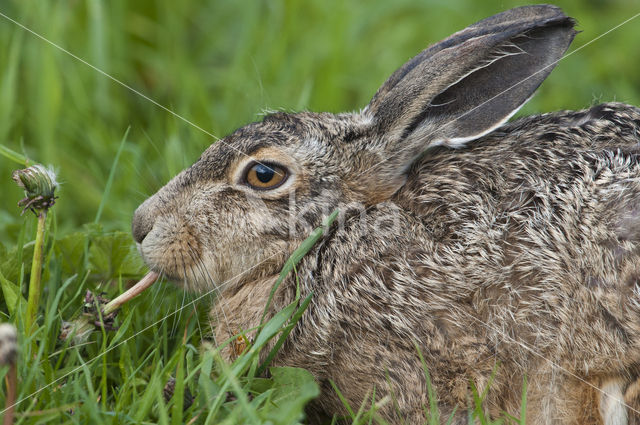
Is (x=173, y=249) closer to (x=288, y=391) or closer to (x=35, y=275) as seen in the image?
(x=35, y=275)

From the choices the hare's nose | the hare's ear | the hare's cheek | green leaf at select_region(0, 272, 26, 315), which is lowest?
green leaf at select_region(0, 272, 26, 315)

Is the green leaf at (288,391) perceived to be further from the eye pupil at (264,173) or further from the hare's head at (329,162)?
the eye pupil at (264,173)

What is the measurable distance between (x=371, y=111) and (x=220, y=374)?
154 cm

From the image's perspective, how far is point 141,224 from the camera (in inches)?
153

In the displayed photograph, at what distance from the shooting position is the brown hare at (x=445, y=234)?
3.36 metres

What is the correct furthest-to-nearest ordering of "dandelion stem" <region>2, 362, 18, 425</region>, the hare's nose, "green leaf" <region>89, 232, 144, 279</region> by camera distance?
"green leaf" <region>89, 232, 144, 279</region>, the hare's nose, "dandelion stem" <region>2, 362, 18, 425</region>

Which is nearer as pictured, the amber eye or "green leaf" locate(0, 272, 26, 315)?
"green leaf" locate(0, 272, 26, 315)

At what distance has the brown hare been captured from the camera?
336 centimetres

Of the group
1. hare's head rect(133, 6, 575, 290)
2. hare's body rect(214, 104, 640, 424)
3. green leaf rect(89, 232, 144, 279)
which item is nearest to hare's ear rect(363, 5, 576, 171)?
hare's head rect(133, 6, 575, 290)

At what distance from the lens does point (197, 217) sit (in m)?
3.85

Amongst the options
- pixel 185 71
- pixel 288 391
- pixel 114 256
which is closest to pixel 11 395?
pixel 288 391

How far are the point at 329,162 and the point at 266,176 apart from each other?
30 centimetres

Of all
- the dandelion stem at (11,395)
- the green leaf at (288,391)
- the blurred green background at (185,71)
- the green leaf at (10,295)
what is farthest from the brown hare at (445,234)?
the dandelion stem at (11,395)

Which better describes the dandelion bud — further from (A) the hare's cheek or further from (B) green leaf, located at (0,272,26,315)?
(A) the hare's cheek
